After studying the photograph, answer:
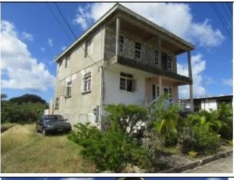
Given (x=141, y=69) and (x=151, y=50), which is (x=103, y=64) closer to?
(x=141, y=69)

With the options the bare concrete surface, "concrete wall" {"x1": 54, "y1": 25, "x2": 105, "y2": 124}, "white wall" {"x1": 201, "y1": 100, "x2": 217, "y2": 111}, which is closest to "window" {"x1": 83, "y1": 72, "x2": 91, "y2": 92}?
"concrete wall" {"x1": 54, "y1": 25, "x2": 105, "y2": 124}

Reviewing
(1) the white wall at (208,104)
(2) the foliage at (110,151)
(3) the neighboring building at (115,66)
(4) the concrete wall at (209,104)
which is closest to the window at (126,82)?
(3) the neighboring building at (115,66)

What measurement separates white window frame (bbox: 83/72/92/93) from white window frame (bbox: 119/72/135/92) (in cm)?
149

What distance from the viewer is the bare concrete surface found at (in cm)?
782

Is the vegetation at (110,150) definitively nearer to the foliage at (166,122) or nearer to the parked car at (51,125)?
the foliage at (166,122)

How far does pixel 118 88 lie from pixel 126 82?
33.7 inches

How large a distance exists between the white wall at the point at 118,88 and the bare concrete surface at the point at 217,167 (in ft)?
18.6

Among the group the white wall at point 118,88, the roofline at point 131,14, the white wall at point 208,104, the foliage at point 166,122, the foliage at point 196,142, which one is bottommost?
the foliage at point 196,142

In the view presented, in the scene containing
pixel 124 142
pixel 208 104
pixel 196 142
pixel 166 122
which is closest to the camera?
pixel 124 142

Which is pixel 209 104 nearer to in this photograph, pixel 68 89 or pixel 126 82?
pixel 126 82

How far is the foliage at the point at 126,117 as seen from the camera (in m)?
8.94

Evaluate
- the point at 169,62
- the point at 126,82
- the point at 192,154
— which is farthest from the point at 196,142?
the point at 169,62

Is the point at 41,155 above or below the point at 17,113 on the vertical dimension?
below

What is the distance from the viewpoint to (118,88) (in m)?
13.8
